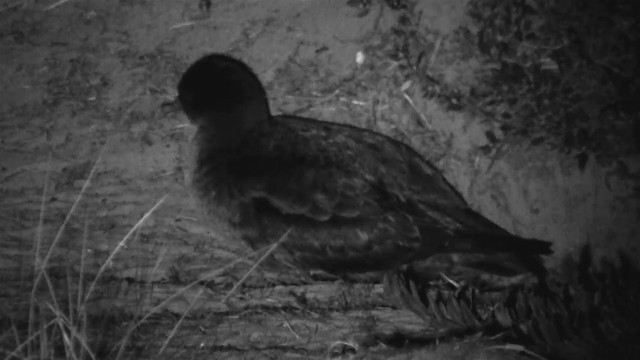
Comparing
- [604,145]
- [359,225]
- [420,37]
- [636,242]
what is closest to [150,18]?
[420,37]

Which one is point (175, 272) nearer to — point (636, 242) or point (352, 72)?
point (352, 72)

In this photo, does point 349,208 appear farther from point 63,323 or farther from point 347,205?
point 63,323

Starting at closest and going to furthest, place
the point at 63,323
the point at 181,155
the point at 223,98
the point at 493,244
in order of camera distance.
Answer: the point at 63,323, the point at 493,244, the point at 223,98, the point at 181,155

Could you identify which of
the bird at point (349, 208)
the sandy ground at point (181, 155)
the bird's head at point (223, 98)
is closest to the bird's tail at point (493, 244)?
the bird at point (349, 208)

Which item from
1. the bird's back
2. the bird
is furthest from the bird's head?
the bird's back

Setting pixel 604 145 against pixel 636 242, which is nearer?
pixel 636 242

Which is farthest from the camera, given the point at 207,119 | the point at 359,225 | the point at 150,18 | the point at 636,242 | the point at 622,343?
the point at 150,18

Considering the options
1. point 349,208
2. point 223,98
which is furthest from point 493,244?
point 223,98
